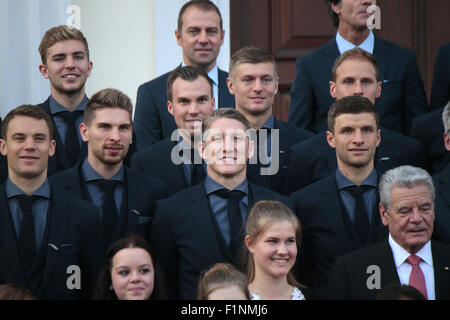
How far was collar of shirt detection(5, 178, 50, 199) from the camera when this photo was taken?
592 centimetres

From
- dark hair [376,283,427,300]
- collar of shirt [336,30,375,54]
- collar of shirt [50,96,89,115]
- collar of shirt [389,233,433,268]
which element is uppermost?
collar of shirt [336,30,375,54]

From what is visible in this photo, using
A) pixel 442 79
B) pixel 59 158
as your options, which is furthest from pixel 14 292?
pixel 442 79

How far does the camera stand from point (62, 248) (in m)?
5.82

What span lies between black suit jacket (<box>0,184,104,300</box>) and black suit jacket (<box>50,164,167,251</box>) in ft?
0.62

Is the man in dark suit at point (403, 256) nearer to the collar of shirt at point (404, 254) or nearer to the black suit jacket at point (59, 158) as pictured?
the collar of shirt at point (404, 254)

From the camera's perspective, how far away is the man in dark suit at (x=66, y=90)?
664 cm

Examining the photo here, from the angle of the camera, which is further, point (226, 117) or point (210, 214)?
point (226, 117)

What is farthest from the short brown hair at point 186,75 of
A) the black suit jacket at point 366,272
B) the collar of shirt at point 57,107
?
the black suit jacket at point 366,272

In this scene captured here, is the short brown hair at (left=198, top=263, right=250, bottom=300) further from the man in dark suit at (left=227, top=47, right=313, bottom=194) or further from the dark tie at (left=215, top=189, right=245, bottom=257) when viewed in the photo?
the man in dark suit at (left=227, top=47, right=313, bottom=194)

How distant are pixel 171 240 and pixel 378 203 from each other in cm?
110

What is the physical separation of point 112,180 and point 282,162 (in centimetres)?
100

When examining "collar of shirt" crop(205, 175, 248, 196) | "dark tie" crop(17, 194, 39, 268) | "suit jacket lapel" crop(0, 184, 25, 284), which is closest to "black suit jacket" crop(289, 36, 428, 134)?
"collar of shirt" crop(205, 175, 248, 196)

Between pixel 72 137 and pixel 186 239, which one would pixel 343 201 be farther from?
pixel 72 137
